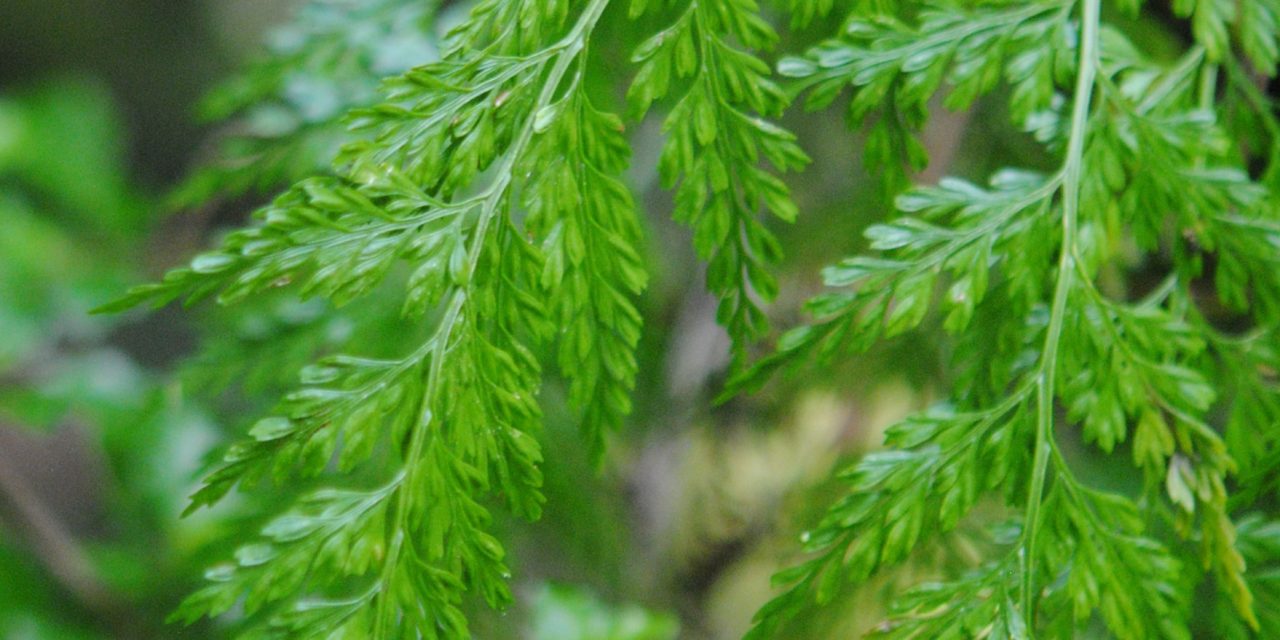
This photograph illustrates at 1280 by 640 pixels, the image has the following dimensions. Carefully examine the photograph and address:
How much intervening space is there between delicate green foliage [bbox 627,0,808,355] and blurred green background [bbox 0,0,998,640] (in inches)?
4.5

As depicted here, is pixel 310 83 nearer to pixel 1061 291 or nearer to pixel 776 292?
pixel 776 292

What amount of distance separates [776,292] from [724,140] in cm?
10

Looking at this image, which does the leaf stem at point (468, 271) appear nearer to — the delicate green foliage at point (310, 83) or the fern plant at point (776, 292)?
the fern plant at point (776, 292)

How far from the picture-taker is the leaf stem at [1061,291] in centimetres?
63

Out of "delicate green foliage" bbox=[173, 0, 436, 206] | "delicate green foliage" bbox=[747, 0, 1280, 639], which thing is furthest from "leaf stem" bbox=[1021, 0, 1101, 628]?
"delicate green foliage" bbox=[173, 0, 436, 206]

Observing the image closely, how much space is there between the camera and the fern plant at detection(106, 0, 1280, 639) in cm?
61

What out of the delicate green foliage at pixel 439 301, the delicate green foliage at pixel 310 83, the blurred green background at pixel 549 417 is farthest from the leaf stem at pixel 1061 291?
the delicate green foliage at pixel 310 83

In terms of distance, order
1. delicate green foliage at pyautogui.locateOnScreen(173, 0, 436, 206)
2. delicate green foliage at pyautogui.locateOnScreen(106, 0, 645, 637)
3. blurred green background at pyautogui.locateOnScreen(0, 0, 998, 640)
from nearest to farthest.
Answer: delicate green foliage at pyautogui.locateOnScreen(106, 0, 645, 637)
delicate green foliage at pyautogui.locateOnScreen(173, 0, 436, 206)
blurred green background at pyautogui.locateOnScreen(0, 0, 998, 640)

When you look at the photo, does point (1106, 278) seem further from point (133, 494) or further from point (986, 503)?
point (133, 494)

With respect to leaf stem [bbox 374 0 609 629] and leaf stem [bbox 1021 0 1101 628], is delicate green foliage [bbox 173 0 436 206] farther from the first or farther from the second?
leaf stem [bbox 1021 0 1101 628]

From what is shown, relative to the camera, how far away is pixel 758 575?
2035mm

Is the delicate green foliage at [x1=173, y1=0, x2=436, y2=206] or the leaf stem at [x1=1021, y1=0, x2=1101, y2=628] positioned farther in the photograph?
the delicate green foliage at [x1=173, y1=0, x2=436, y2=206]

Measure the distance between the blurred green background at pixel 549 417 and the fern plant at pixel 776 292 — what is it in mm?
114

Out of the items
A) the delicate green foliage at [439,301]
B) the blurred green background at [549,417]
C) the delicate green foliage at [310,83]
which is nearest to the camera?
the delicate green foliage at [439,301]
